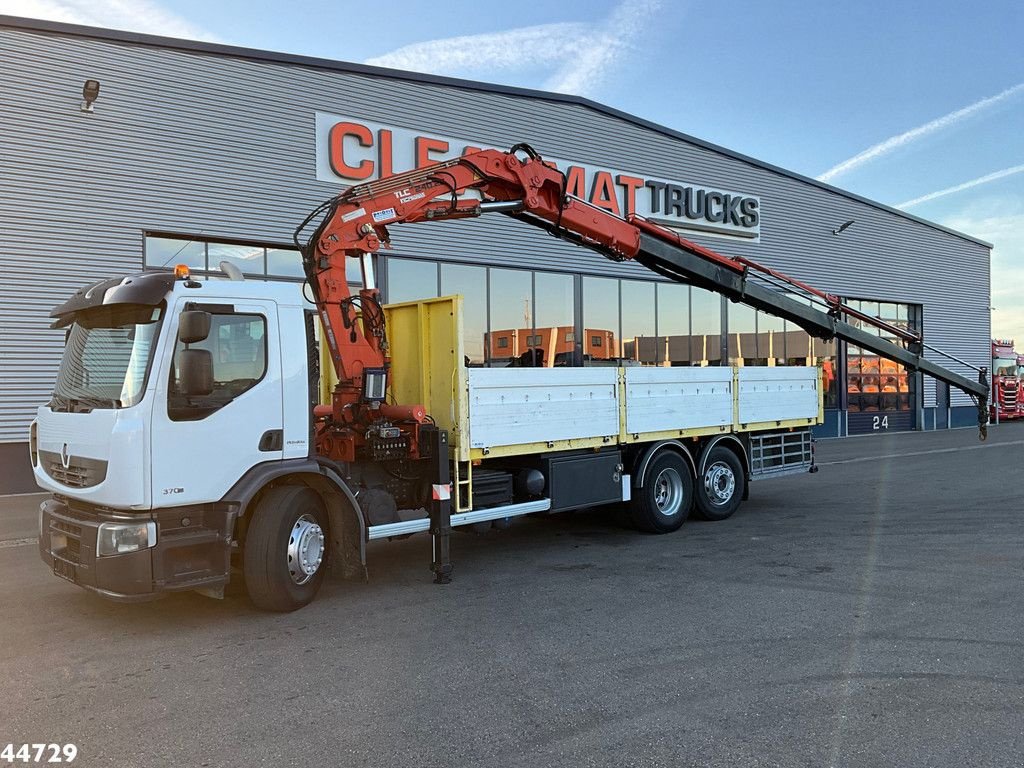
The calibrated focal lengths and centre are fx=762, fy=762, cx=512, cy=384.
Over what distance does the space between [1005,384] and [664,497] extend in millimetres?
31098

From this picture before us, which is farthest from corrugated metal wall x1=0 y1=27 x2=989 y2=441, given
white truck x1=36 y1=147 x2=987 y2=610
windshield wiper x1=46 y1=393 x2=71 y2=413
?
windshield wiper x1=46 y1=393 x2=71 y2=413

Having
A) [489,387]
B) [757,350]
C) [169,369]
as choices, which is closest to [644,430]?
[489,387]

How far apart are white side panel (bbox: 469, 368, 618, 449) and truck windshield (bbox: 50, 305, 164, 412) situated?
9.13ft

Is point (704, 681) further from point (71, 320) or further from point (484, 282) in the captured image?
point (484, 282)

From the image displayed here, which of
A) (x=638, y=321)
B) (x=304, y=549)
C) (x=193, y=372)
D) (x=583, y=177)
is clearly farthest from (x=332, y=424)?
(x=638, y=321)

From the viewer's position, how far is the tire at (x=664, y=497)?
890cm

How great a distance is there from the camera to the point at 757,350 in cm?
2414

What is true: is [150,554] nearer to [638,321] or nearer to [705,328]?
[638,321]

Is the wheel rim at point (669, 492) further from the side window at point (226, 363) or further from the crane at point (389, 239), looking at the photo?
the side window at point (226, 363)

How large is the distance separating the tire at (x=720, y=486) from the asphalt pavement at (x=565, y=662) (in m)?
1.34

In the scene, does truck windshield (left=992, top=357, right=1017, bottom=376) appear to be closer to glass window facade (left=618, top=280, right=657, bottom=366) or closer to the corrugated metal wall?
glass window facade (left=618, top=280, right=657, bottom=366)

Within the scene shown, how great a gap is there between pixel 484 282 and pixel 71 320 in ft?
39.0

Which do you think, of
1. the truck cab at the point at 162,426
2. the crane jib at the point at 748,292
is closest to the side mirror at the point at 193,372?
the truck cab at the point at 162,426

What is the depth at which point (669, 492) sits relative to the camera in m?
9.37
